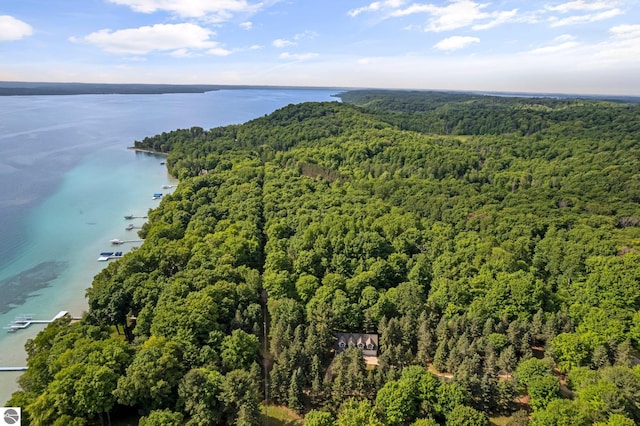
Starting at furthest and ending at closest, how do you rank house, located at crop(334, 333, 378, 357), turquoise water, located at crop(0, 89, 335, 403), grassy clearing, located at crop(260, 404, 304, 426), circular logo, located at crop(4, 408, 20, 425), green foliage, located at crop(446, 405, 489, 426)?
turquoise water, located at crop(0, 89, 335, 403), house, located at crop(334, 333, 378, 357), grassy clearing, located at crop(260, 404, 304, 426), green foliage, located at crop(446, 405, 489, 426), circular logo, located at crop(4, 408, 20, 425)

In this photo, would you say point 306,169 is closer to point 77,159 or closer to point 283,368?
point 283,368

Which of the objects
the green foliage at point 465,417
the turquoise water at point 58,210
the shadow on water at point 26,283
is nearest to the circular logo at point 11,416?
the turquoise water at point 58,210

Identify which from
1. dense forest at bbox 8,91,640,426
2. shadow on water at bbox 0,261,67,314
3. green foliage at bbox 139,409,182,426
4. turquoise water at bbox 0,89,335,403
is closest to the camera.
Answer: green foliage at bbox 139,409,182,426

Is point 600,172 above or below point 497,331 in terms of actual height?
above

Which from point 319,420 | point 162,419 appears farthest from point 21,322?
point 319,420

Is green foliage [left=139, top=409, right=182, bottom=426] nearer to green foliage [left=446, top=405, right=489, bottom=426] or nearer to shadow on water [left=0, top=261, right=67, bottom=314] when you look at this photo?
green foliage [left=446, top=405, right=489, bottom=426]

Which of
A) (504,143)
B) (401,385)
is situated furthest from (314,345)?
(504,143)

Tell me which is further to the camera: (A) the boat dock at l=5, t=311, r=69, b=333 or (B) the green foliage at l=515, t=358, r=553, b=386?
(A) the boat dock at l=5, t=311, r=69, b=333

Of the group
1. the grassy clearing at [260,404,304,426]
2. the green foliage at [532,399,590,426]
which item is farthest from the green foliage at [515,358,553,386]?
the grassy clearing at [260,404,304,426]
